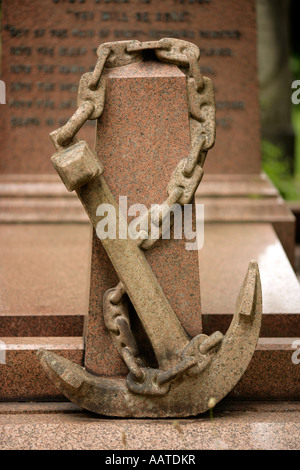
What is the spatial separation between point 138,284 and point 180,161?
22.2 inches

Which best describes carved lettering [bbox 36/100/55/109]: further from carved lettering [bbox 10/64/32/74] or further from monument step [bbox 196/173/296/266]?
monument step [bbox 196/173/296/266]

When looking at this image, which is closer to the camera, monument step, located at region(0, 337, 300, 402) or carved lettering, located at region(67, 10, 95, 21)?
monument step, located at region(0, 337, 300, 402)

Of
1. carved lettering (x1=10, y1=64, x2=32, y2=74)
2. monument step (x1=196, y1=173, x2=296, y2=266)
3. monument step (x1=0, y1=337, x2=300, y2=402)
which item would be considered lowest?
monument step (x1=196, y1=173, x2=296, y2=266)

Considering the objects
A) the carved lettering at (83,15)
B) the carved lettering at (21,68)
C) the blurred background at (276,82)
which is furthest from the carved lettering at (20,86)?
the blurred background at (276,82)

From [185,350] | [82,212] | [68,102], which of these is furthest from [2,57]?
[185,350]

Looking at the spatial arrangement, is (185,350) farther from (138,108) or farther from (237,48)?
(237,48)

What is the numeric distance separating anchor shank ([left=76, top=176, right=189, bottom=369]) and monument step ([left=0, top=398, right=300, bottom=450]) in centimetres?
29

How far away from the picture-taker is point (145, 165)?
306 cm

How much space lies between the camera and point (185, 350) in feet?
9.51

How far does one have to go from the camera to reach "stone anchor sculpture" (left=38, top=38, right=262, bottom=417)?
2.80 meters

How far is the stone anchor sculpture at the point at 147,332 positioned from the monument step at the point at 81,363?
0.30m

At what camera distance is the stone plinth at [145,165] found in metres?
3.03

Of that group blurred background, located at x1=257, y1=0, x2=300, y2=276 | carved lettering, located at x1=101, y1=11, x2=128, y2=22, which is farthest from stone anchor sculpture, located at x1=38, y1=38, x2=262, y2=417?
blurred background, located at x1=257, y1=0, x2=300, y2=276

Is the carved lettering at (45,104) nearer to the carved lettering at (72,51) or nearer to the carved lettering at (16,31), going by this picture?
the carved lettering at (72,51)
